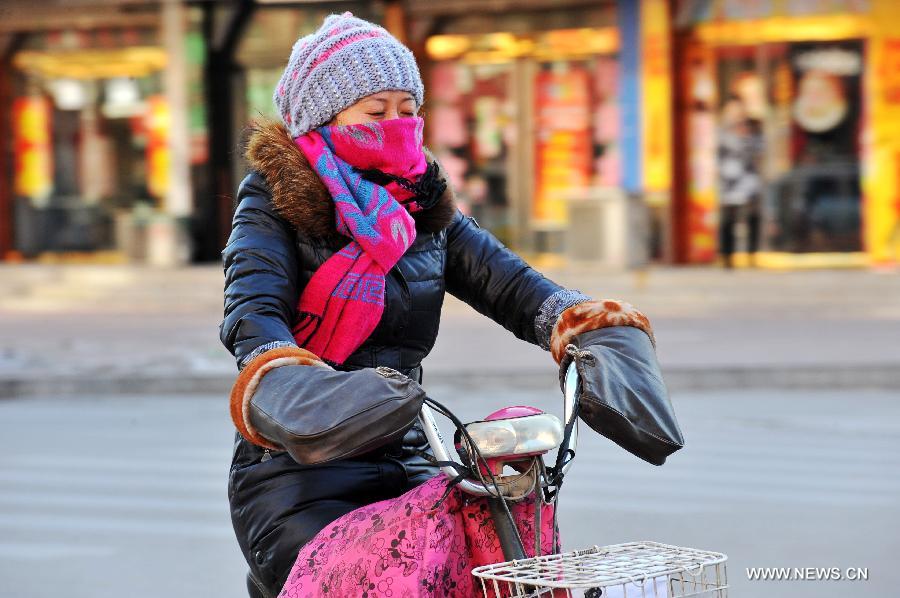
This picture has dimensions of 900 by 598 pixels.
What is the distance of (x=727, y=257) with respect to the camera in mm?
20312

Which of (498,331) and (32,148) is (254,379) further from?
(32,148)

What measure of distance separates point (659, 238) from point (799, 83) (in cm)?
252

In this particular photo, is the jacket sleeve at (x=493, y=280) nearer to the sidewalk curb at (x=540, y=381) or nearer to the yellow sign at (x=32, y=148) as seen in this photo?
the sidewalk curb at (x=540, y=381)

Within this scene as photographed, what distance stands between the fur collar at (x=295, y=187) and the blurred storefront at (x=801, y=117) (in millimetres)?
17072

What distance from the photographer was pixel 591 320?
3.04 meters

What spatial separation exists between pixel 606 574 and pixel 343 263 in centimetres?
99

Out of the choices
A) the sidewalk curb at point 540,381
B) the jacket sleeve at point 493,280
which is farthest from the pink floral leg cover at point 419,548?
the sidewalk curb at point 540,381

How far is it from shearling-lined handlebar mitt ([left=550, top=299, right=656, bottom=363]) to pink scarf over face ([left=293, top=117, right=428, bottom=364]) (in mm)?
340

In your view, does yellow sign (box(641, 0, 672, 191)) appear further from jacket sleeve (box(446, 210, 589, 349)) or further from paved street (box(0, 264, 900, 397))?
jacket sleeve (box(446, 210, 589, 349))

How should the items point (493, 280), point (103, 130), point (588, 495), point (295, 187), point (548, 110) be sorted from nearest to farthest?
point (295, 187)
point (493, 280)
point (588, 495)
point (548, 110)
point (103, 130)

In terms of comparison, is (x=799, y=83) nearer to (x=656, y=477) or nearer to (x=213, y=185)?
(x=213, y=185)

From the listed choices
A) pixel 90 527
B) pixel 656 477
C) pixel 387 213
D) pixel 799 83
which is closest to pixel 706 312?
pixel 799 83

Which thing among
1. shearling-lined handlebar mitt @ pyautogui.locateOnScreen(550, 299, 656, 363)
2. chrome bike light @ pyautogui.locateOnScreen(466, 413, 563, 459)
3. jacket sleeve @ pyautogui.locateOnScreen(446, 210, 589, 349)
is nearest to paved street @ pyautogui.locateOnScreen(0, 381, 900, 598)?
jacket sleeve @ pyautogui.locateOnScreen(446, 210, 589, 349)

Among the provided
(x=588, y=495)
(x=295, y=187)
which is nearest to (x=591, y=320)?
(x=295, y=187)
